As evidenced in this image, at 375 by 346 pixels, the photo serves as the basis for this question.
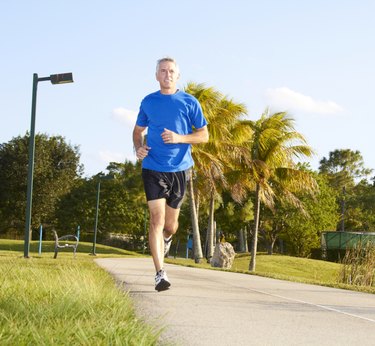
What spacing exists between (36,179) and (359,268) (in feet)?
122

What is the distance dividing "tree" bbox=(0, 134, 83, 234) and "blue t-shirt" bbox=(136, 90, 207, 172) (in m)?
43.4

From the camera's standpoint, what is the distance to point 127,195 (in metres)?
57.3

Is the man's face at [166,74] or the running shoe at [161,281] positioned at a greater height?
the man's face at [166,74]

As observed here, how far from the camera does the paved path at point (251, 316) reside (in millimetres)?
4793

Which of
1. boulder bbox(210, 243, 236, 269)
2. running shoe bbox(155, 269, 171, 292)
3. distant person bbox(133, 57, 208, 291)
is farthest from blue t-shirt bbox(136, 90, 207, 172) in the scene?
boulder bbox(210, 243, 236, 269)

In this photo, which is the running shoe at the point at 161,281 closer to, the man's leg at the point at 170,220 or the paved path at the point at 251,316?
the paved path at the point at 251,316

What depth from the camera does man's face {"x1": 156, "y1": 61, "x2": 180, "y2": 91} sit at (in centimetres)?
655

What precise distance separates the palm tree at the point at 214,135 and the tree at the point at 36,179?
2101 cm

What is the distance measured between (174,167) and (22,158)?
44818 millimetres

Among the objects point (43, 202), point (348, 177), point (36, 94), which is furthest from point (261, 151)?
point (348, 177)

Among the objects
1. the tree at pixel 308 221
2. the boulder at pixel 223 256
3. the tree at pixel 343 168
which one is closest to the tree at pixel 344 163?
the tree at pixel 343 168

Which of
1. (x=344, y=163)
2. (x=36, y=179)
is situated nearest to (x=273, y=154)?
(x=36, y=179)

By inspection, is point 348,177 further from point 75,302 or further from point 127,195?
point 75,302

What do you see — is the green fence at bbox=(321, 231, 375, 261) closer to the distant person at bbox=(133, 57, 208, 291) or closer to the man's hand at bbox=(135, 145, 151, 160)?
the distant person at bbox=(133, 57, 208, 291)
